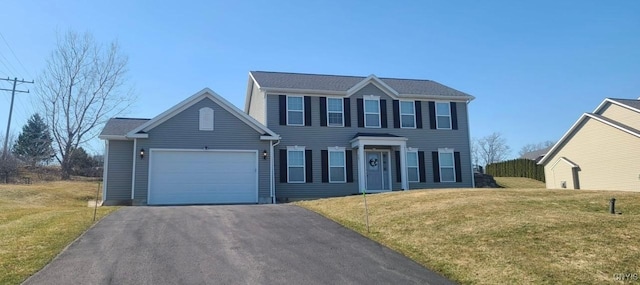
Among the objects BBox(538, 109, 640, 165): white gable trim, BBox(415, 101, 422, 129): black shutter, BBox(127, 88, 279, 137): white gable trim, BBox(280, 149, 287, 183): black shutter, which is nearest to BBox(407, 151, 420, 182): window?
BBox(415, 101, 422, 129): black shutter

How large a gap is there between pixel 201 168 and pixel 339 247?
11170mm

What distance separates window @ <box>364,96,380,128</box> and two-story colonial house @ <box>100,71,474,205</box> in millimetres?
51

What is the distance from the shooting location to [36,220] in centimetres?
1098

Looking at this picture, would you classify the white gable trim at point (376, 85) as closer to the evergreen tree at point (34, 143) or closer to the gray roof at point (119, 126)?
the gray roof at point (119, 126)

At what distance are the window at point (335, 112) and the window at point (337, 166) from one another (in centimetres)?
131

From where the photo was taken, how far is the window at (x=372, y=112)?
2227 centimetres

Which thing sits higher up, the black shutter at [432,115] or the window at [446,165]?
the black shutter at [432,115]

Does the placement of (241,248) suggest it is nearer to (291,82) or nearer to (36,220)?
(36,220)

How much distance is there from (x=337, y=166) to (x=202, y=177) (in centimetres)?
636

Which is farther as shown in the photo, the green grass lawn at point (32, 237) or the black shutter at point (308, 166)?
the black shutter at point (308, 166)

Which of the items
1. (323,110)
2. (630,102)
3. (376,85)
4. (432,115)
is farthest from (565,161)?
(323,110)

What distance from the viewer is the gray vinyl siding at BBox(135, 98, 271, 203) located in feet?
58.4

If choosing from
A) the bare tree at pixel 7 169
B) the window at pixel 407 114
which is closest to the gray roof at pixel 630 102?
the window at pixel 407 114

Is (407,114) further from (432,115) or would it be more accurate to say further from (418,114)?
(432,115)
